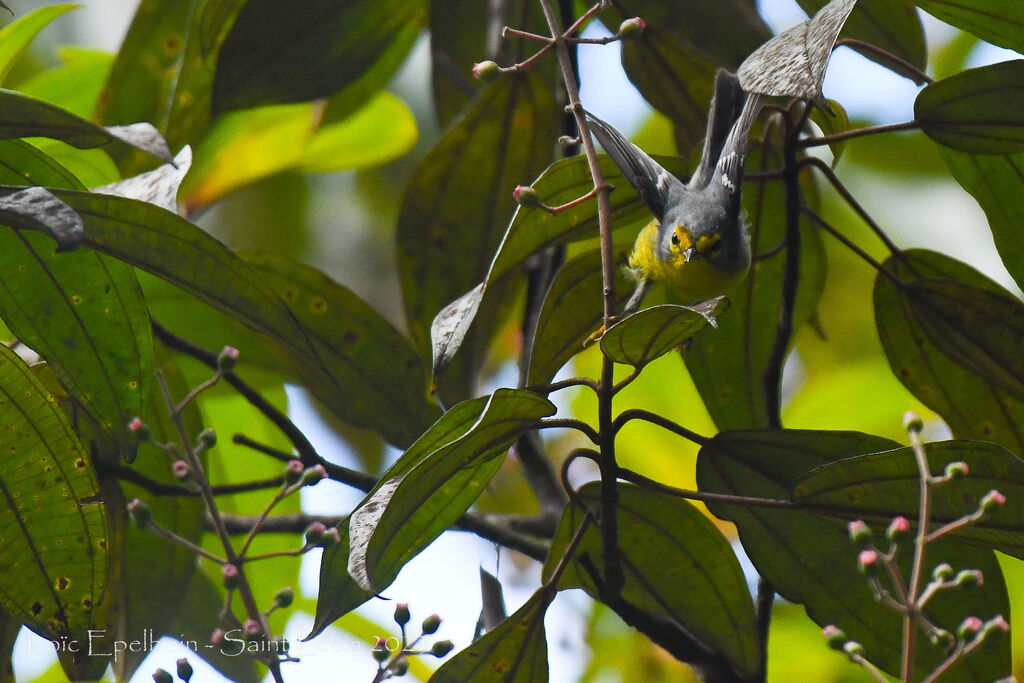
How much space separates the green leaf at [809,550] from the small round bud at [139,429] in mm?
639

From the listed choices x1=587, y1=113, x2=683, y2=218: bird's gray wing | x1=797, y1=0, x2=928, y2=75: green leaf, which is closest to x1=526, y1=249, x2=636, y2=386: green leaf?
x1=587, y1=113, x2=683, y2=218: bird's gray wing

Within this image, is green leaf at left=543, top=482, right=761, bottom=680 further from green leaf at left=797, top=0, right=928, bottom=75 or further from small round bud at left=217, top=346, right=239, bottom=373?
green leaf at left=797, top=0, right=928, bottom=75

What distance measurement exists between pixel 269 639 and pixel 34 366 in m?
0.54

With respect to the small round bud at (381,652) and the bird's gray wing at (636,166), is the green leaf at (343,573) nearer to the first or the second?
the small round bud at (381,652)

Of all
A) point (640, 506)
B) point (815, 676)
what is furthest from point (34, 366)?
point (815, 676)

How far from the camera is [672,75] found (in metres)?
1.53

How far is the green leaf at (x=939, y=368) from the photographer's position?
129 cm

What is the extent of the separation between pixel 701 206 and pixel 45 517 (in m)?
1.05

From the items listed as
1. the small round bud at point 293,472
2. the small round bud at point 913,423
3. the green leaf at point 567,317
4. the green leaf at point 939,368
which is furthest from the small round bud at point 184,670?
the green leaf at point 939,368

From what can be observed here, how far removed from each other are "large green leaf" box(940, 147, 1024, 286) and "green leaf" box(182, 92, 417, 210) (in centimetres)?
106

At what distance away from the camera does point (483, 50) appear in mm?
1782

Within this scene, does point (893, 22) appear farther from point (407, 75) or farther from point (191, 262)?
point (407, 75)

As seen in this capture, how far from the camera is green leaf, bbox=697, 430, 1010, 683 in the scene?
1.12 m

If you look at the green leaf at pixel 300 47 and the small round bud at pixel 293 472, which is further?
the green leaf at pixel 300 47
